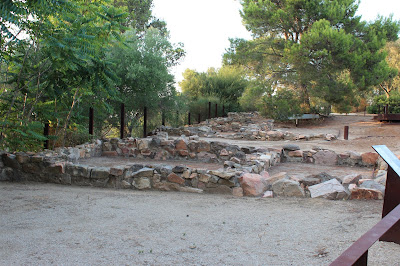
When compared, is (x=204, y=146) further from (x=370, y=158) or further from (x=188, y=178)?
(x=370, y=158)

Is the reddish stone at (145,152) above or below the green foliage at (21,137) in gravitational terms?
below

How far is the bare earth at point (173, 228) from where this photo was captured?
9.28 ft

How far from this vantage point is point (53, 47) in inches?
197

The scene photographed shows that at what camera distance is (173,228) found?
3.59 m

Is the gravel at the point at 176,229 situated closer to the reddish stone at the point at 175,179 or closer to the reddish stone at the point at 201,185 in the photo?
the reddish stone at the point at 201,185

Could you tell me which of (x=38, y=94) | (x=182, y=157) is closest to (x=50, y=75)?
(x=38, y=94)

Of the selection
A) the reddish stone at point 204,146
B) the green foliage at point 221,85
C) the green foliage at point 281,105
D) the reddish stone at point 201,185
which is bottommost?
the reddish stone at point 201,185

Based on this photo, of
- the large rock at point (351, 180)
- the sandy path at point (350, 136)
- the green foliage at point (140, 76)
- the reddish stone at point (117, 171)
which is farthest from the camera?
the green foliage at point (140, 76)

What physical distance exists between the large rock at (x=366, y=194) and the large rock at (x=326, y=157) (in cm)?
412

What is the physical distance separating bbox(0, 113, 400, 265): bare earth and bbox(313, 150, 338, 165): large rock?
13.9ft

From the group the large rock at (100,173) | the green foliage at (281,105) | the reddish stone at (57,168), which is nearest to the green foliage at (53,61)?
the reddish stone at (57,168)

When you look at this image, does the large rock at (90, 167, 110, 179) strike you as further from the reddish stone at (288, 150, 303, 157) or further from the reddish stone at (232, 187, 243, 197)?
the reddish stone at (288, 150, 303, 157)

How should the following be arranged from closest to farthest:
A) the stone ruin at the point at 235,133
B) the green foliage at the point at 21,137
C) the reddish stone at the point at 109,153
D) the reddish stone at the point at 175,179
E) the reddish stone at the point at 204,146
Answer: the reddish stone at the point at 175,179
the green foliage at the point at 21,137
the reddish stone at the point at 204,146
the reddish stone at the point at 109,153
the stone ruin at the point at 235,133

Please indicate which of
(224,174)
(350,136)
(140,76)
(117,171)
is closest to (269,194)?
(224,174)
